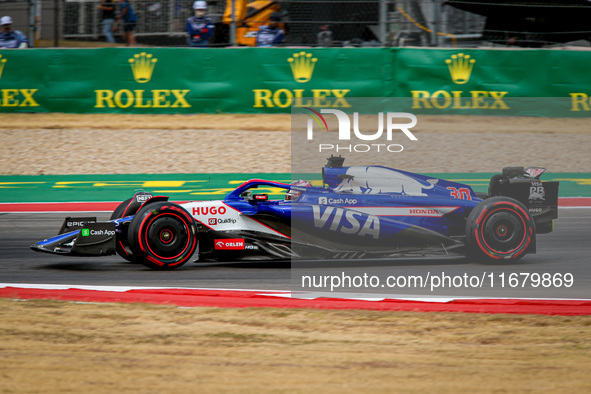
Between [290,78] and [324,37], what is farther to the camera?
[324,37]

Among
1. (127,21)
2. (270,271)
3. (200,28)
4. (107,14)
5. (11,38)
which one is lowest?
(270,271)

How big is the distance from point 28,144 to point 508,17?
33.8 feet

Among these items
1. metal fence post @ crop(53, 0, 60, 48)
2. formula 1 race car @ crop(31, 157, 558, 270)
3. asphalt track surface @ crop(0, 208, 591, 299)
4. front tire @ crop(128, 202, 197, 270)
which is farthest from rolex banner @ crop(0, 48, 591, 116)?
front tire @ crop(128, 202, 197, 270)

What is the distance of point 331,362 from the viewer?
4.37 meters

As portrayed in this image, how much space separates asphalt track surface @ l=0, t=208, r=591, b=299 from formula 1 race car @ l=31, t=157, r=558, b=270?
0.17m

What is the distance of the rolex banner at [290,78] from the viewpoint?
1455cm

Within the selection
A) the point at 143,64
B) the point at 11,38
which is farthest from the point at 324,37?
the point at 11,38

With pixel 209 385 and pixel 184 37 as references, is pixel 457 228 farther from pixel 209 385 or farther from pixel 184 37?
pixel 184 37

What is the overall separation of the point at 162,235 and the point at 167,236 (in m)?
0.05

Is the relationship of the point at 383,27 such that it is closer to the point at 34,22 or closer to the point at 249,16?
the point at 249,16

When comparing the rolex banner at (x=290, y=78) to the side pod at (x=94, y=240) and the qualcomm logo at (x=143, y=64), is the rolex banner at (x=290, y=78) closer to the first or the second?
the qualcomm logo at (x=143, y=64)

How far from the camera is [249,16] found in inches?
602

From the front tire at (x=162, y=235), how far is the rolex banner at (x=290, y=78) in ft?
26.3

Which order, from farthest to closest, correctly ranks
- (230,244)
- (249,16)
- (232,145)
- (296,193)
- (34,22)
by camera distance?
1. (249,16)
2. (34,22)
3. (232,145)
4. (296,193)
5. (230,244)
